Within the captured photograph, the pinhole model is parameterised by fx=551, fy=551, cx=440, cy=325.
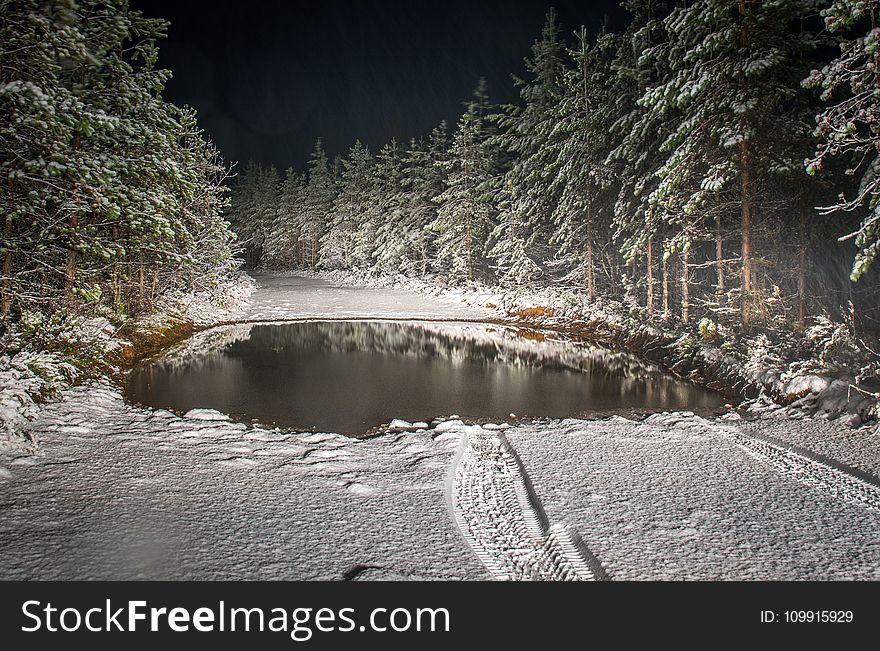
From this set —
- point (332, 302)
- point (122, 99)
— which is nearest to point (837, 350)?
point (122, 99)

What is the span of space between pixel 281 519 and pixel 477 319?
19003mm

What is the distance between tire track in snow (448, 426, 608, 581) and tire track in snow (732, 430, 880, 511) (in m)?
2.87

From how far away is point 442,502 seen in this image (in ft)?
17.3

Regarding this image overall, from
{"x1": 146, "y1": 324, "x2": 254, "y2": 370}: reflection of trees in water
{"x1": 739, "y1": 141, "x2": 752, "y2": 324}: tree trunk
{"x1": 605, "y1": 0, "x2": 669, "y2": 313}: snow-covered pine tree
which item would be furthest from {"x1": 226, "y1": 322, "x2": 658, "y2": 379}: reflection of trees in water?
{"x1": 605, "y1": 0, "x2": 669, "y2": 313}: snow-covered pine tree

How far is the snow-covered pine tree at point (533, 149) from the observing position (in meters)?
22.4

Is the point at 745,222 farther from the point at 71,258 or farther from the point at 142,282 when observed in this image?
the point at 142,282

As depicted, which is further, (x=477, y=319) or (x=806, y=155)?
(x=477, y=319)

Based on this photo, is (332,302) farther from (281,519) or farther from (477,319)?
(281,519)

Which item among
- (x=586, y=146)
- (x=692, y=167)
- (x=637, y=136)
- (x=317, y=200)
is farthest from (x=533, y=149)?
(x=317, y=200)

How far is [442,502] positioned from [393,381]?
687 centimetres

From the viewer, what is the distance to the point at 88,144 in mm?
11148

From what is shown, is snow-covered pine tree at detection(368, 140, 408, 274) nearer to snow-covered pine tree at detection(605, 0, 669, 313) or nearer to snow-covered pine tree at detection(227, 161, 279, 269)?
snow-covered pine tree at detection(605, 0, 669, 313)

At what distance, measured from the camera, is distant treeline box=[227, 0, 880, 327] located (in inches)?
442
